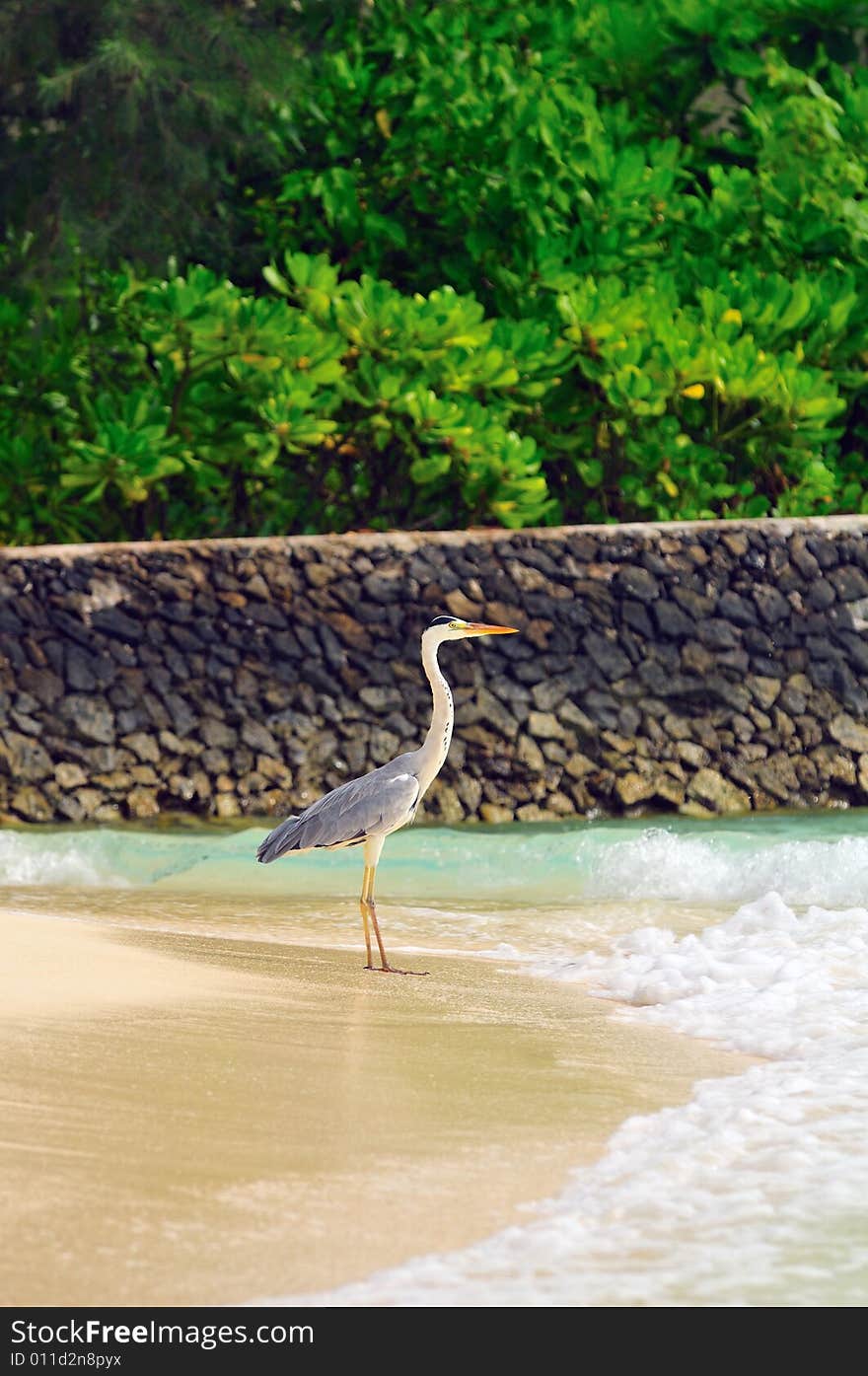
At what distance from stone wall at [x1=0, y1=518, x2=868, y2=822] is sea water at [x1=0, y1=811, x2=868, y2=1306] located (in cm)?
55

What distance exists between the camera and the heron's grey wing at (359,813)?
24.9 feet

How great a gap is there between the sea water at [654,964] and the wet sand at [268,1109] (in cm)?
18

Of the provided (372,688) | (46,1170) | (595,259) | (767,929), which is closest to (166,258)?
(595,259)

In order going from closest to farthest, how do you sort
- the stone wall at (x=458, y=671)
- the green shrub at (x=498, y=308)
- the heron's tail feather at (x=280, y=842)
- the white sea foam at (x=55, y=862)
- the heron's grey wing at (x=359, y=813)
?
1. the heron's grey wing at (x=359, y=813)
2. the heron's tail feather at (x=280, y=842)
3. the white sea foam at (x=55, y=862)
4. the stone wall at (x=458, y=671)
5. the green shrub at (x=498, y=308)

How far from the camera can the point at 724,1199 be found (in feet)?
15.3

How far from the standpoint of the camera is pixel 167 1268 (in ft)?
13.0

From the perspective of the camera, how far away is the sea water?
4.14 m

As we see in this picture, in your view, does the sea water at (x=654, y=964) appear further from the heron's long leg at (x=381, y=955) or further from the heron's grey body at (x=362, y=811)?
the heron's grey body at (x=362, y=811)

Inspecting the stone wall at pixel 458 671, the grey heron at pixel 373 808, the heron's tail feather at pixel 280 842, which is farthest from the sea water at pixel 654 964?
the heron's tail feather at pixel 280 842

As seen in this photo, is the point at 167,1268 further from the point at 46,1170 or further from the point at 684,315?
the point at 684,315

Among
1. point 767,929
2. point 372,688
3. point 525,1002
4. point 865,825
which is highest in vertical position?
point 525,1002

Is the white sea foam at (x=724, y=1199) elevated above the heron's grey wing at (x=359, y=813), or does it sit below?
above
